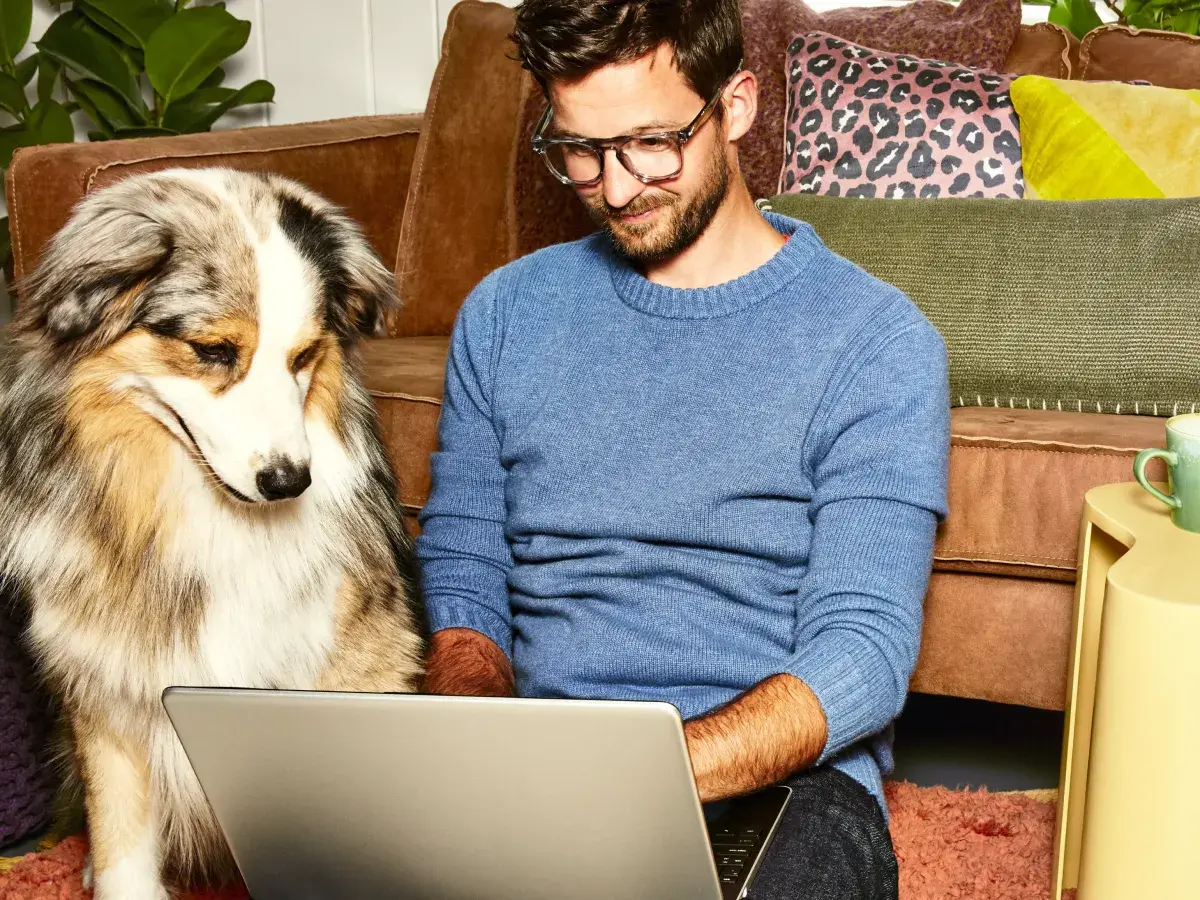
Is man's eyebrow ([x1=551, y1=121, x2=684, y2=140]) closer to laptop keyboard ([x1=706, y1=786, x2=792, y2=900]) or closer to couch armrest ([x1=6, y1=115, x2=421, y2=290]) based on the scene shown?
laptop keyboard ([x1=706, y1=786, x2=792, y2=900])

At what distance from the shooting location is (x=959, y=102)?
2244 mm

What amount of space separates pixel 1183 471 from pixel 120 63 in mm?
2812

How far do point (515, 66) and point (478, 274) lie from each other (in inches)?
17.4

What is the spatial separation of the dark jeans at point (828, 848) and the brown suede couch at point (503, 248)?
2.05 ft

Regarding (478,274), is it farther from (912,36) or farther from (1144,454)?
(1144,454)

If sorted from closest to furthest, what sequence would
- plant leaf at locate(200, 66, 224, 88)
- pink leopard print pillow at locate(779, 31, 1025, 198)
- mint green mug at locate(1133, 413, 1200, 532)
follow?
1. mint green mug at locate(1133, 413, 1200, 532)
2. pink leopard print pillow at locate(779, 31, 1025, 198)
3. plant leaf at locate(200, 66, 224, 88)

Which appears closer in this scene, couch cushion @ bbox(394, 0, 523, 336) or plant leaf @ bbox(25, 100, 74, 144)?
couch cushion @ bbox(394, 0, 523, 336)

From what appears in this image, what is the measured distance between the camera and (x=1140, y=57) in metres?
2.40

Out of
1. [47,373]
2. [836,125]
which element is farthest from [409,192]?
[47,373]

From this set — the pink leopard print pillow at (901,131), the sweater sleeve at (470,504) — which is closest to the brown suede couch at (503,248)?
the pink leopard print pillow at (901,131)

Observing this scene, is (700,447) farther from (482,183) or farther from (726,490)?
(482,183)

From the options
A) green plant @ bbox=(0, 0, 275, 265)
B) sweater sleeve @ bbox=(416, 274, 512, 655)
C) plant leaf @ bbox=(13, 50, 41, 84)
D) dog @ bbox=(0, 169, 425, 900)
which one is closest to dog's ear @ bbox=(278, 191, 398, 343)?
dog @ bbox=(0, 169, 425, 900)

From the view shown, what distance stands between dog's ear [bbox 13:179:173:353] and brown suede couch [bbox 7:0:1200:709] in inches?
26.9

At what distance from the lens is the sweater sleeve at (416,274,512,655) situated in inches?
59.2
